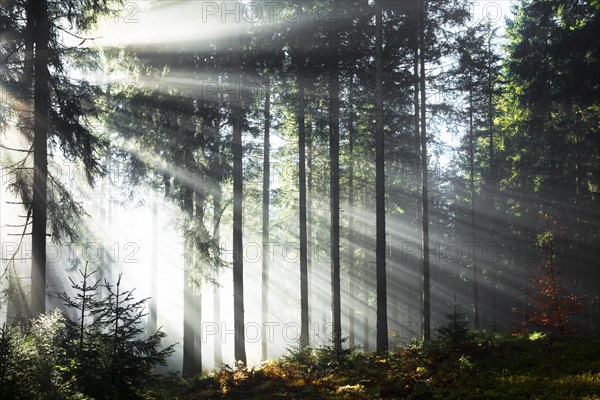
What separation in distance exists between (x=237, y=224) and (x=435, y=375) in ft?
27.3

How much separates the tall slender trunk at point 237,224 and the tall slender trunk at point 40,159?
5986 millimetres

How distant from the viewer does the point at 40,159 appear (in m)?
11.6

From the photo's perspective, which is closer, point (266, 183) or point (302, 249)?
point (302, 249)

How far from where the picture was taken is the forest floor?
866 cm

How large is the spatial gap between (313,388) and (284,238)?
27.6m

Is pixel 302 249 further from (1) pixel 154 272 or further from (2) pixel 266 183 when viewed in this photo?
(1) pixel 154 272

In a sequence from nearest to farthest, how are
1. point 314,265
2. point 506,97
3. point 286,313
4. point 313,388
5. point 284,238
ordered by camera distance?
point 313,388
point 506,97
point 284,238
point 314,265
point 286,313

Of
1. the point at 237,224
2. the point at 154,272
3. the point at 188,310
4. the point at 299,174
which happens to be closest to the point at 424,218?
the point at 299,174

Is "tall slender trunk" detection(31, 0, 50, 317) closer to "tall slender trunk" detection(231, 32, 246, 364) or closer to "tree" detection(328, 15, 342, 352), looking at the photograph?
"tall slender trunk" detection(231, 32, 246, 364)

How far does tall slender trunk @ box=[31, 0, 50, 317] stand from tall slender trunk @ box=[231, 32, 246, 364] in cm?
599

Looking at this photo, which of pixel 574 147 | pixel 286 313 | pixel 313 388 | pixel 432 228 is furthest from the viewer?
pixel 286 313

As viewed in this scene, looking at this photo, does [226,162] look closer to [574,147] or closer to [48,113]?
[48,113]

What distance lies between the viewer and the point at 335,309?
1803 cm

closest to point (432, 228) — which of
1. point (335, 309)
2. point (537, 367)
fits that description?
point (335, 309)
